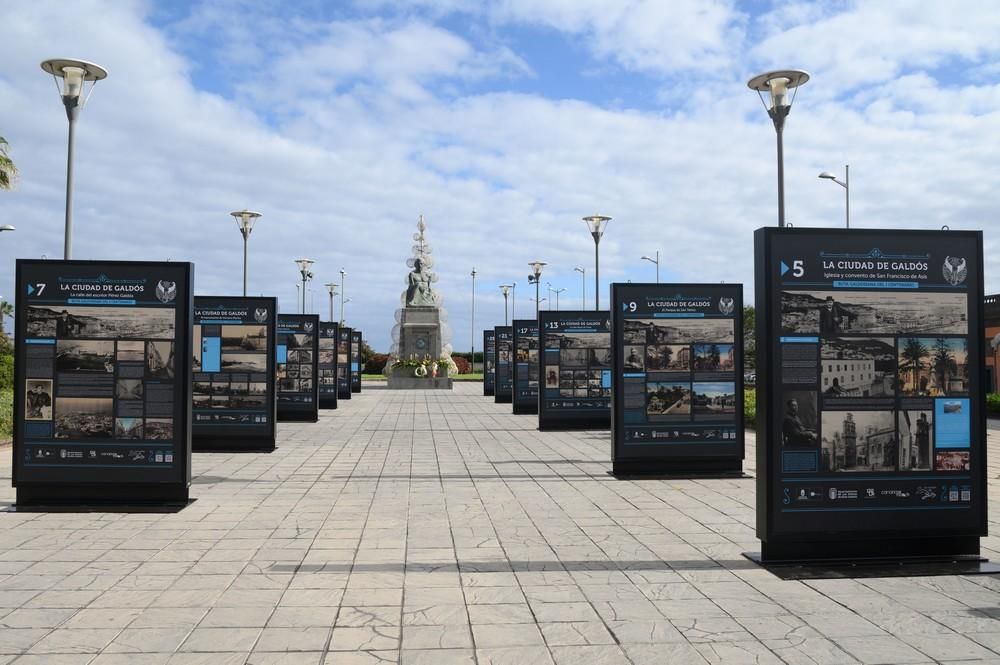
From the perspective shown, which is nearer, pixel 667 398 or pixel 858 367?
pixel 858 367

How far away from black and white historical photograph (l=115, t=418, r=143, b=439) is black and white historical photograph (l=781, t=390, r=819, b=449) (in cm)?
680

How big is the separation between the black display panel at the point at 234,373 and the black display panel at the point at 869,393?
11.0m

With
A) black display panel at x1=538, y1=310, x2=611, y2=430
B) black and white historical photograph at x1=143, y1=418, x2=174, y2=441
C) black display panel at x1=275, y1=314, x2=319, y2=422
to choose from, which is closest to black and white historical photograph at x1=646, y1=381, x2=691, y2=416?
black and white historical photograph at x1=143, y1=418, x2=174, y2=441

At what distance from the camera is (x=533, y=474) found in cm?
1296

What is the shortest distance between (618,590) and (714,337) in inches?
278

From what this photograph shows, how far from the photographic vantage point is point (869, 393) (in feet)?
24.1

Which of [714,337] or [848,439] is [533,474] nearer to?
[714,337]

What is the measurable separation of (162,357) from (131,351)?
1.15 ft

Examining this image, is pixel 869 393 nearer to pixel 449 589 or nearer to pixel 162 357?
pixel 449 589

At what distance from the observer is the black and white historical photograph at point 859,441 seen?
7309mm

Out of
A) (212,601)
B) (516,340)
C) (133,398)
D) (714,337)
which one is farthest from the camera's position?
(516,340)

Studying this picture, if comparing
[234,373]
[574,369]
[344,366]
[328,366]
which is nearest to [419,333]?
[344,366]

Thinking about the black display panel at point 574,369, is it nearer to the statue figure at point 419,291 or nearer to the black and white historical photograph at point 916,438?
the black and white historical photograph at point 916,438

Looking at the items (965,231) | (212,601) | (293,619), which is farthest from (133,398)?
(965,231)
